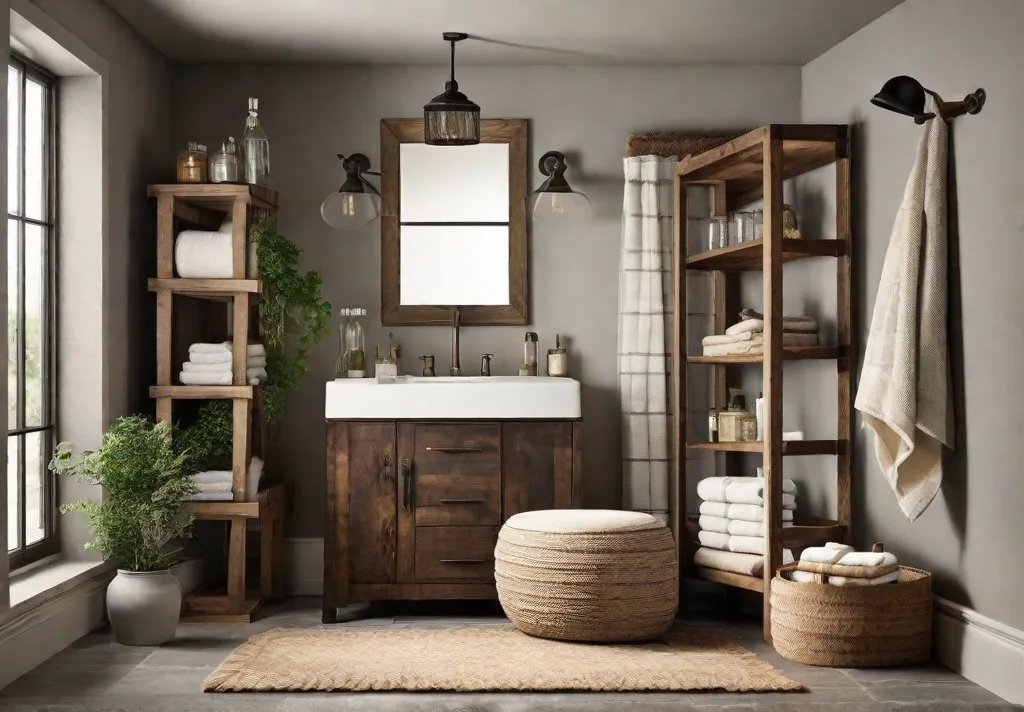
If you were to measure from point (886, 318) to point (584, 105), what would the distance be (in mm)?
1943

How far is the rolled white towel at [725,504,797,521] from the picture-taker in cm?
423

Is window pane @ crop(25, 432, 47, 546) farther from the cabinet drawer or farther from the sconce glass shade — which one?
the sconce glass shade

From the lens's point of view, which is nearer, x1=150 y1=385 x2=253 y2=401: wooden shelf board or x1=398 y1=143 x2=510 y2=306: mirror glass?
x1=150 y1=385 x2=253 y2=401: wooden shelf board

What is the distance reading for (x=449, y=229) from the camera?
5023 millimetres

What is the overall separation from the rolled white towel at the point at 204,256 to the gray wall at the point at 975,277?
2.61 metres

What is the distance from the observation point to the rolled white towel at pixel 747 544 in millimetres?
4223

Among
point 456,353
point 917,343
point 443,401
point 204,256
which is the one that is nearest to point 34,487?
point 204,256

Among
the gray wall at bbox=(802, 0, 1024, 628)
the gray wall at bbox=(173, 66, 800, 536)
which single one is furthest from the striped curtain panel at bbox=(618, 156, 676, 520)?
the gray wall at bbox=(802, 0, 1024, 628)

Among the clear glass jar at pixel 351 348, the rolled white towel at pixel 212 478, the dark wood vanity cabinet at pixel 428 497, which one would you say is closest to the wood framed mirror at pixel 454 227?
the clear glass jar at pixel 351 348

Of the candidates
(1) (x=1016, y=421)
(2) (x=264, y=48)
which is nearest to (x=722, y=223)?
(1) (x=1016, y=421)

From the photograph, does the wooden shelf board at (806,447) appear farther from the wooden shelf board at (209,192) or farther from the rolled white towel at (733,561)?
the wooden shelf board at (209,192)

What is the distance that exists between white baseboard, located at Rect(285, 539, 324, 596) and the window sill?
90 cm

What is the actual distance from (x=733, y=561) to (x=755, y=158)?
164 centimetres

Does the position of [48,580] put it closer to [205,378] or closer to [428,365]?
[205,378]
